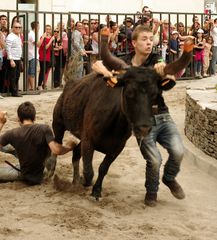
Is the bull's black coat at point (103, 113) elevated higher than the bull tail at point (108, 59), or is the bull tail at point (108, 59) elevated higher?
the bull tail at point (108, 59)

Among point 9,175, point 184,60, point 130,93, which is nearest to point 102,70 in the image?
point 130,93

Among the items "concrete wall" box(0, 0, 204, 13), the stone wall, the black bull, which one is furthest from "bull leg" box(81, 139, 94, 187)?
"concrete wall" box(0, 0, 204, 13)

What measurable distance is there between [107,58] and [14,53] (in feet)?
31.6

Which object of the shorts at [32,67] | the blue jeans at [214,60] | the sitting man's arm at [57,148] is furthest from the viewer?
the blue jeans at [214,60]

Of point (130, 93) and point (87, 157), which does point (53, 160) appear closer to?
point (87, 157)

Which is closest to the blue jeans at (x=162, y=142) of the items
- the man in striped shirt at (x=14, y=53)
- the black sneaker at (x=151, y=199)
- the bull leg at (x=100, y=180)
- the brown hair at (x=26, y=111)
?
the black sneaker at (x=151, y=199)

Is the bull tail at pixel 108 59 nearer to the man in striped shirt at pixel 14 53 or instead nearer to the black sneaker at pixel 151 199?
the black sneaker at pixel 151 199

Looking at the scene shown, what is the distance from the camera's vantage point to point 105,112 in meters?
6.57

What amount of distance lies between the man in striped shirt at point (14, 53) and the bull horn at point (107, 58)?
31.0 feet

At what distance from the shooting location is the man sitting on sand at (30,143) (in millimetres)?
7488

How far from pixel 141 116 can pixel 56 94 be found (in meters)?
11.2

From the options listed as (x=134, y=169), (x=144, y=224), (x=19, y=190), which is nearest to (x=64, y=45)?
(x=134, y=169)

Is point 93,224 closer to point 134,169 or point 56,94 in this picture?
point 134,169

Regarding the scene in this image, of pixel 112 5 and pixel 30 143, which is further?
pixel 112 5
